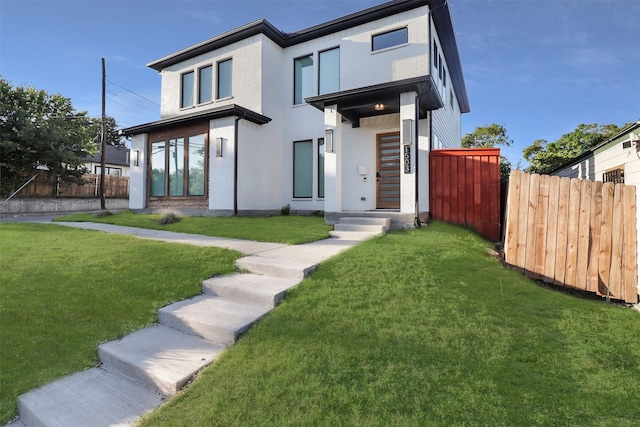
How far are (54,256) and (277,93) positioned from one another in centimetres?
910

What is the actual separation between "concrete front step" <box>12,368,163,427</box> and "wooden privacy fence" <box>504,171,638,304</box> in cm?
541

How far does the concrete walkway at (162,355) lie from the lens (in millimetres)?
2215

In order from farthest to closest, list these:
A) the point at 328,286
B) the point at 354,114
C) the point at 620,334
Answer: the point at 354,114 < the point at 328,286 < the point at 620,334

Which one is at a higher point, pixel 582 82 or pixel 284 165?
pixel 582 82

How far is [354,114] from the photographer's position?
9.64 metres

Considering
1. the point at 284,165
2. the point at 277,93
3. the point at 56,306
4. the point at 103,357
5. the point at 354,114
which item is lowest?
the point at 103,357

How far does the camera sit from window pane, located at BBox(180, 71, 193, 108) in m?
13.7

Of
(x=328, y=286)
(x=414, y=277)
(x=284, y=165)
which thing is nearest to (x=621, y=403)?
(x=414, y=277)

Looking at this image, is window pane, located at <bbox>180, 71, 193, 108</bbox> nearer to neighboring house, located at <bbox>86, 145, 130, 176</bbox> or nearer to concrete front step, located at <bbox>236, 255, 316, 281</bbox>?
concrete front step, located at <bbox>236, 255, 316, 281</bbox>

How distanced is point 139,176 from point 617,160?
14737mm

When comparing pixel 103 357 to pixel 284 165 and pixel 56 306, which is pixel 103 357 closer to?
pixel 56 306

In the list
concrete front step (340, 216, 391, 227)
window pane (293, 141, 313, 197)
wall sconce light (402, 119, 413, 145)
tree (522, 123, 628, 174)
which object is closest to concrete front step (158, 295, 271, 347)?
concrete front step (340, 216, 391, 227)

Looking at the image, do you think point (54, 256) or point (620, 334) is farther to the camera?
point (54, 256)

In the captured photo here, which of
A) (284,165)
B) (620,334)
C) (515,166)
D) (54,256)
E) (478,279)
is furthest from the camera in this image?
(515,166)
